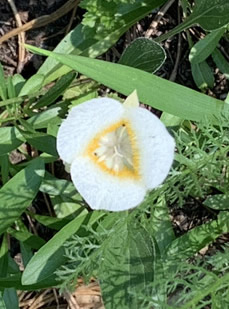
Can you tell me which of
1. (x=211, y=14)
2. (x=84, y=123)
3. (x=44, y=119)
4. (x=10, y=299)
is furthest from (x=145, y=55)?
(x=10, y=299)

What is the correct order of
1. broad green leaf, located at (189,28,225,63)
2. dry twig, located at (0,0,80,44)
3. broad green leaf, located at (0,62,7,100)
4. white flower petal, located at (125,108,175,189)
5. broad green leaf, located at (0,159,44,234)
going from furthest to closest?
dry twig, located at (0,0,80,44)
broad green leaf, located at (189,28,225,63)
broad green leaf, located at (0,62,7,100)
broad green leaf, located at (0,159,44,234)
white flower petal, located at (125,108,175,189)

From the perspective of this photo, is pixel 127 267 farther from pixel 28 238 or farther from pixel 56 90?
pixel 56 90

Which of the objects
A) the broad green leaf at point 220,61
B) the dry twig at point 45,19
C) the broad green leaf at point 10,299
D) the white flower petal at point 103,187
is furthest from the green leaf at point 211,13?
the broad green leaf at point 10,299

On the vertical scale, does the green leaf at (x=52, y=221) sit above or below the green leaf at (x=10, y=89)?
below

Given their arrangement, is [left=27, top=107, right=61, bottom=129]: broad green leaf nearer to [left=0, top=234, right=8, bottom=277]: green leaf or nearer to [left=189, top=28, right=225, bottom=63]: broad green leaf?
[left=0, top=234, right=8, bottom=277]: green leaf

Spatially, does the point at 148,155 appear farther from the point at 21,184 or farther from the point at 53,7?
the point at 53,7

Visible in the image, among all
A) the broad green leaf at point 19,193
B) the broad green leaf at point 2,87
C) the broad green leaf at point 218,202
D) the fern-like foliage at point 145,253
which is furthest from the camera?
the broad green leaf at point 218,202

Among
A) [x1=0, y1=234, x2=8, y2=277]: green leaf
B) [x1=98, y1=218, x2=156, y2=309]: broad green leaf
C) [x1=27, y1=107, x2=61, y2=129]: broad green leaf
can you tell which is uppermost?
[x1=27, y1=107, x2=61, y2=129]: broad green leaf

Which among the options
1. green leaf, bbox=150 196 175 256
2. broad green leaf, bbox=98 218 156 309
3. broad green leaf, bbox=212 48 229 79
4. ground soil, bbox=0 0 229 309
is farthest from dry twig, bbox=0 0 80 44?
broad green leaf, bbox=98 218 156 309

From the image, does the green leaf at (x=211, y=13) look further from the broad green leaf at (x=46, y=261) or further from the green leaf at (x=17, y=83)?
the broad green leaf at (x=46, y=261)
